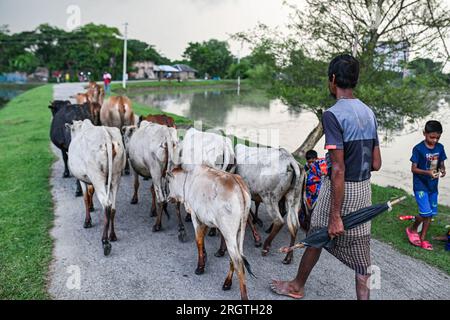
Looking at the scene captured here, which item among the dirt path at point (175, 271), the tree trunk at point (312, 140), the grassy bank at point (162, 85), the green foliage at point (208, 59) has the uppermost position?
the green foliage at point (208, 59)

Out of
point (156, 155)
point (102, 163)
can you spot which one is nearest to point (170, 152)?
point (156, 155)

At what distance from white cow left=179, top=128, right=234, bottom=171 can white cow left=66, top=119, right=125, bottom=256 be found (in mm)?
854

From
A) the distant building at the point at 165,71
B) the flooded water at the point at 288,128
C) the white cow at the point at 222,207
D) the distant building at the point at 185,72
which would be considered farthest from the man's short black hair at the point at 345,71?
the distant building at the point at 185,72

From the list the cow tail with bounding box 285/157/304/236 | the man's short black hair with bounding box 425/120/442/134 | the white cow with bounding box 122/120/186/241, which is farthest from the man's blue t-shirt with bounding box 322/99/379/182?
the white cow with bounding box 122/120/186/241

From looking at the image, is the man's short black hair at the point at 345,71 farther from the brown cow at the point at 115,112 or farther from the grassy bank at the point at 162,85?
the grassy bank at the point at 162,85

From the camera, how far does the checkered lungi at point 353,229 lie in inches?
123

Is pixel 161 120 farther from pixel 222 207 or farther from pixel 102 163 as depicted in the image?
pixel 222 207

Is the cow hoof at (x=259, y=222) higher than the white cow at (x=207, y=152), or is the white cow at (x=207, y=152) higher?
the white cow at (x=207, y=152)

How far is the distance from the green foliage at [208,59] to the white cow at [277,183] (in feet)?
181

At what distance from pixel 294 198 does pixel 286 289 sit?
119 centimetres

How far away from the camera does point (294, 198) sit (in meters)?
4.63

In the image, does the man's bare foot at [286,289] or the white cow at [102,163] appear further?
the white cow at [102,163]
